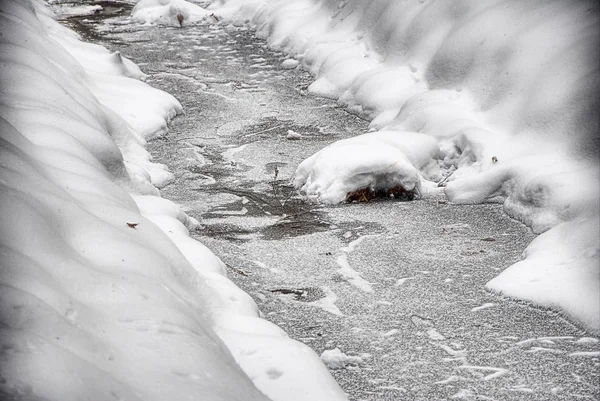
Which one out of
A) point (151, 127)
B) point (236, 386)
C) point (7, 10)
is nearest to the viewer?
point (236, 386)

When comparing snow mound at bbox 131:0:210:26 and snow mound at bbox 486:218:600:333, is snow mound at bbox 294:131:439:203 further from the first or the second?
snow mound at bbox 131:0:210:26

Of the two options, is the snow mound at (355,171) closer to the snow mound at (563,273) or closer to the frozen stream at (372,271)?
the frozen stream at (372,271)

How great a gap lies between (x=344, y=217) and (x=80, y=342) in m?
2.88

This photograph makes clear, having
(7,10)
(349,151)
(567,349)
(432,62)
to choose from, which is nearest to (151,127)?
(7,10)

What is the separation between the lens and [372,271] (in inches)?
155

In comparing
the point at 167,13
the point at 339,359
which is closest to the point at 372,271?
the point at 339,359

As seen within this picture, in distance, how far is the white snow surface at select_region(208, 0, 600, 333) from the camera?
150 inches

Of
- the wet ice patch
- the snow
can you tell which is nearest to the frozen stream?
the wet ice patch

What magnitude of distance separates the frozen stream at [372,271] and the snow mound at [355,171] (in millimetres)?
146

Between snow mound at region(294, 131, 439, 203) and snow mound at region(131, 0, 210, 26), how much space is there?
23.5ft

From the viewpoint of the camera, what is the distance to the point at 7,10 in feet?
19.0

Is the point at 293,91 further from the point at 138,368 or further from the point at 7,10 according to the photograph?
the point at 138,368

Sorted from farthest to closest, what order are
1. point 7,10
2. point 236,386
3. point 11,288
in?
1. point 7,10
2. point 236,386
3. point 11,288

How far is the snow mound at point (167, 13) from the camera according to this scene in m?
11.6
